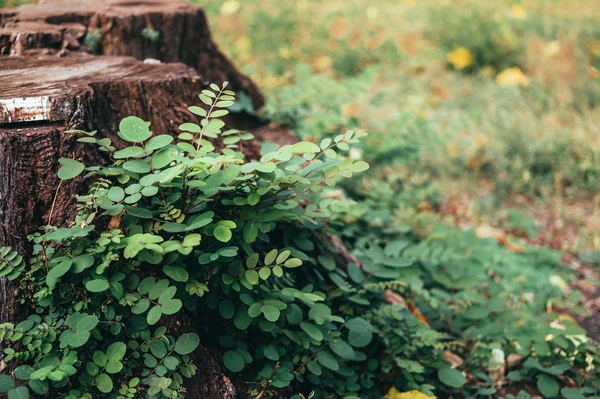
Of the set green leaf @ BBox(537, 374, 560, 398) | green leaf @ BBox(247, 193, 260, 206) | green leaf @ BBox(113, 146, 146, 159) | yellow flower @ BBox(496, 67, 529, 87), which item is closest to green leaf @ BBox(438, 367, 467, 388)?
green leaf @ BBox(537, 374, 560, 398)

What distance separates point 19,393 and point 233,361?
23.9 inches

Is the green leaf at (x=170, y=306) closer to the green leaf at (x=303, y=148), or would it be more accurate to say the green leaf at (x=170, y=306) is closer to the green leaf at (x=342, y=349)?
the green leaf at (x=303, y=148)

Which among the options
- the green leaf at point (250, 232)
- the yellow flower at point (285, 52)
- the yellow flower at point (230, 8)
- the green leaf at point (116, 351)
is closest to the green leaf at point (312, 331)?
the green leaf at point (250, 232)

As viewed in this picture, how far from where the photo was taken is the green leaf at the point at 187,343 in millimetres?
1721

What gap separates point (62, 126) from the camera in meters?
1.88

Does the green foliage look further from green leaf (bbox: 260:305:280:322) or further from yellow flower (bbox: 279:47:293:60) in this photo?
yellow flower (bbox: 279:47:293:60)

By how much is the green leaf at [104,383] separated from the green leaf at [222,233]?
0.48m

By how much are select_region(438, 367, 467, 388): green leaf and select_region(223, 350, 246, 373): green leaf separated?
0.86 meters

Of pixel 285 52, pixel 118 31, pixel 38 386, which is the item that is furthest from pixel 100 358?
pixel 285 52

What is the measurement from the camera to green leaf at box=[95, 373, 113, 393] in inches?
63.4

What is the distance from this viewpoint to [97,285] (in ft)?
5.32

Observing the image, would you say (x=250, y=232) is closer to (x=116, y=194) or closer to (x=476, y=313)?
(x=116, y=194)

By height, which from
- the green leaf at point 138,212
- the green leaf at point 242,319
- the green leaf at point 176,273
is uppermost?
the green leaf at point 138,212

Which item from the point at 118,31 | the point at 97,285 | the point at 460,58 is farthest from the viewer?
the point at 460,58
